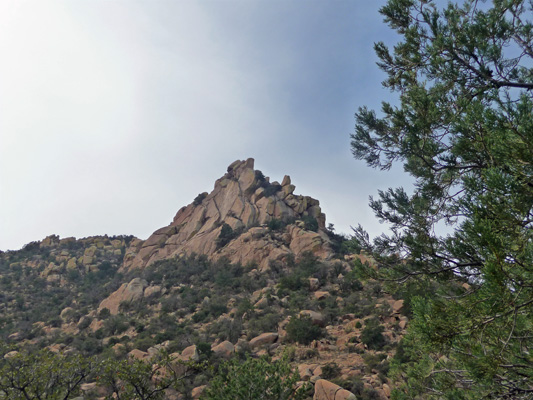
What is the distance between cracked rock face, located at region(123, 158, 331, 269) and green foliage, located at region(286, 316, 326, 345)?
1701cm

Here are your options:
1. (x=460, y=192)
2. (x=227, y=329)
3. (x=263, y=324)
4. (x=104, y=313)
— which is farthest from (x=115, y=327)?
(x=460, y=192)

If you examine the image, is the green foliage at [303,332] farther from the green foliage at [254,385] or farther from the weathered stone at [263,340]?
the green foliage at [254,385]

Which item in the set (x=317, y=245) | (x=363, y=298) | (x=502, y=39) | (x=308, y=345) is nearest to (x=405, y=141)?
(x=502, y=39)

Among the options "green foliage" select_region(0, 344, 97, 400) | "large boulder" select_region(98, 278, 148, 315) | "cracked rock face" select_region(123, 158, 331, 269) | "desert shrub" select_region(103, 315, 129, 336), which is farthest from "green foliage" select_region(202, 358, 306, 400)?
"large boulder" select_region(98, 278, 148, 315)

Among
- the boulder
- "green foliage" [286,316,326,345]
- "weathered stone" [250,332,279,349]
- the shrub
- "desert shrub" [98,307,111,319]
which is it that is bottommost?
the boulder

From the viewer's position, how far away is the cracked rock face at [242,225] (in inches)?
1479

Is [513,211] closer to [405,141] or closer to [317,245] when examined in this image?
[405,141]

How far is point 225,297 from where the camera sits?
28125 mm

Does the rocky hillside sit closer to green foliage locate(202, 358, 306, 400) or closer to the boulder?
the boulder

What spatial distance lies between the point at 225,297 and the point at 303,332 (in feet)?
41.0

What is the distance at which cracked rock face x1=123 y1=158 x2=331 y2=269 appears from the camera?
123 ft

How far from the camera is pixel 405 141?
18.4ft

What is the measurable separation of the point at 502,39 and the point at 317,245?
103ft

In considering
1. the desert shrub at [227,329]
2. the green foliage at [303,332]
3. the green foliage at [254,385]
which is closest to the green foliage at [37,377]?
the green foliage at [254,385]
